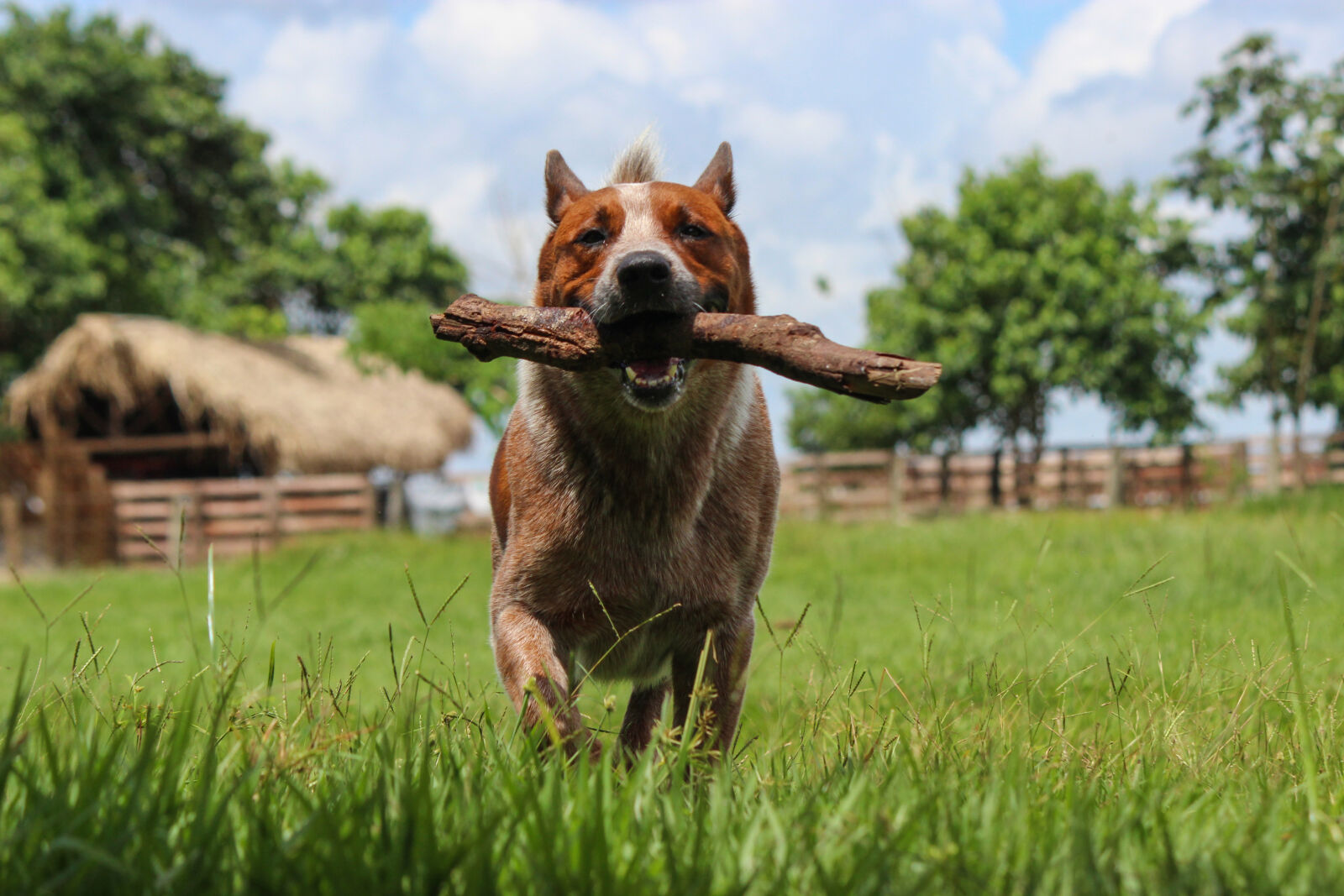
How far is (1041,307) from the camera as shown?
31.0 meters

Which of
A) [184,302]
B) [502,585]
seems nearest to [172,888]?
[502,585]

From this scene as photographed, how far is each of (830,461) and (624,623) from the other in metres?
25.0

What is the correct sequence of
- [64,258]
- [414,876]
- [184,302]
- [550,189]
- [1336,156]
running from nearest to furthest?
[414,876] → [550,189] → [64,258] → [1336,156] → [184,302]

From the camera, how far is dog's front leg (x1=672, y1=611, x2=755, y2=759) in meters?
3.56

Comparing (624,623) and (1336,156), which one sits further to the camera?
(1336,156)

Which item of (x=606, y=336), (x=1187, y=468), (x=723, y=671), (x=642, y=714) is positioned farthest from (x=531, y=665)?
(x=1187, y=468)

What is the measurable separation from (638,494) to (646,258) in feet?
2.63

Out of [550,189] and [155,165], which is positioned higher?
[155,165]

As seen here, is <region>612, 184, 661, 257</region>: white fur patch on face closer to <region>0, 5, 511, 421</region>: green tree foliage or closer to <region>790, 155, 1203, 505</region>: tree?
<region>0, 5, 511, 421</region>: green tree foliage

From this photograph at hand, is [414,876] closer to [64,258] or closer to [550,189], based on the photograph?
[550,189]

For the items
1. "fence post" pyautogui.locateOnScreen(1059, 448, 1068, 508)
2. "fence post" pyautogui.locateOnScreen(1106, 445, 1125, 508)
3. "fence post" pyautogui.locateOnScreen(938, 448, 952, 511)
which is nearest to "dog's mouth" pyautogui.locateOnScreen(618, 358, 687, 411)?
"fence post" pyautogui.locateOnScreen(938, 448, 952, 511)

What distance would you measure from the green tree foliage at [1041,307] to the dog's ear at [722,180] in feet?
88.9

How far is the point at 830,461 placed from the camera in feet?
93.1

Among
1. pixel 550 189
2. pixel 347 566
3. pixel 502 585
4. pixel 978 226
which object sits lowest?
pixel 347 566
